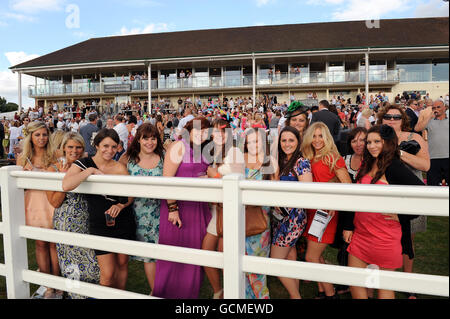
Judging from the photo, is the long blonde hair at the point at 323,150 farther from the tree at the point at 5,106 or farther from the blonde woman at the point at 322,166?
the tree at the point at 5,106

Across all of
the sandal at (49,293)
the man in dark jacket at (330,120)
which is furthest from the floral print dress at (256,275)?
the man in dark jacket at (330,120)

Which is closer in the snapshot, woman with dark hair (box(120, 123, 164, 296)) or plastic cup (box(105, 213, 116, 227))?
plastic cup (box(105, 213, 116, 227))

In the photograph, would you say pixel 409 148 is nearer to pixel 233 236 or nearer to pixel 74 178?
pixel 233 236

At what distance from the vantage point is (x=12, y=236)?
247 centimetres

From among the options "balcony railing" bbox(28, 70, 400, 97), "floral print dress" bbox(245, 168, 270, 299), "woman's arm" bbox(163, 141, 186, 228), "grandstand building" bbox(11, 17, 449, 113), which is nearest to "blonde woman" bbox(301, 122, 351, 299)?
"floral print dress" bbox(245, 168, 270, 299)

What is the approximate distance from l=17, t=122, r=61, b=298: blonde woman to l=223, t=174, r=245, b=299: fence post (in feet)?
7.01

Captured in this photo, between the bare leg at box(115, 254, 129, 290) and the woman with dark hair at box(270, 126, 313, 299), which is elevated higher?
the woman with dark hair at box(270, 126, 313, 299)

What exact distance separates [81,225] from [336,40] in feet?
92.3

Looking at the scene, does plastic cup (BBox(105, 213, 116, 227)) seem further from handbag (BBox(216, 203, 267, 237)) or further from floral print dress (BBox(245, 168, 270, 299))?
floral print dress (BBox(245, 168, 270, 299))

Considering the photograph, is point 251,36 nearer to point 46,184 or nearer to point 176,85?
point 176,85

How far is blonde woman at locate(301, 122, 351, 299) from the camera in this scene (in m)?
2.91

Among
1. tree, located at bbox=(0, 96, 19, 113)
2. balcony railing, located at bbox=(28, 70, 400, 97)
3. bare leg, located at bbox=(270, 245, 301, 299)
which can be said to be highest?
tree, located at bbox=(0, 96, 19, 113)

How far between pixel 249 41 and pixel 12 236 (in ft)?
95.3

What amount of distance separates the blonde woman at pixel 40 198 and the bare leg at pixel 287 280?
202 centimetres
